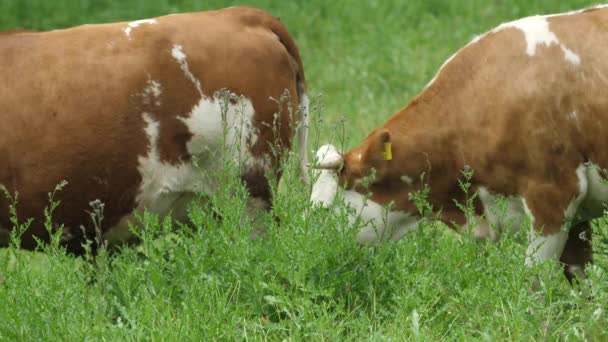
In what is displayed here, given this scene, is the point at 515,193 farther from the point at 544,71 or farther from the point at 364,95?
the point at 364,95

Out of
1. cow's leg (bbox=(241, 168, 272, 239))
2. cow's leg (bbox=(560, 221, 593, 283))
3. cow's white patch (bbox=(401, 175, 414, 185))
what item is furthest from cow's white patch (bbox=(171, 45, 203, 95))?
cow's leg (bbox=(560, 221, 593, 283))

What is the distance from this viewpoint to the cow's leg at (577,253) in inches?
265

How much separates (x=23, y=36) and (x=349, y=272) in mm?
Answer: 2190

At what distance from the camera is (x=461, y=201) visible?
6633 millimetres

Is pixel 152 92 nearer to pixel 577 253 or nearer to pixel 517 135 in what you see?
pixel 517 135

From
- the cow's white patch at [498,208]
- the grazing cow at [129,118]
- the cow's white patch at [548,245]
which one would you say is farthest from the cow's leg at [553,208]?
the grazing cow at [129,118]

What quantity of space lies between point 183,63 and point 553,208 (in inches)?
79.3

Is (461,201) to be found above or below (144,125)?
below

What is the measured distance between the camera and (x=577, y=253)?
22.2ft

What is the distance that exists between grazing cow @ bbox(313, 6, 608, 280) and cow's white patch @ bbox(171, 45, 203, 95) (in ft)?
2.76

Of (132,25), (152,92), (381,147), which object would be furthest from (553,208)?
(132,25)

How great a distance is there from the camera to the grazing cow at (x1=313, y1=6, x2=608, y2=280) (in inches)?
240

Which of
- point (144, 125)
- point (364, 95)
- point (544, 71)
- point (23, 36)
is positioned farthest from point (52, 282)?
point (364, 95)

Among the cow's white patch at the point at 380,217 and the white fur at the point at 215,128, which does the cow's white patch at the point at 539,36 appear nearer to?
the cow's white patch at the point at 380,217
